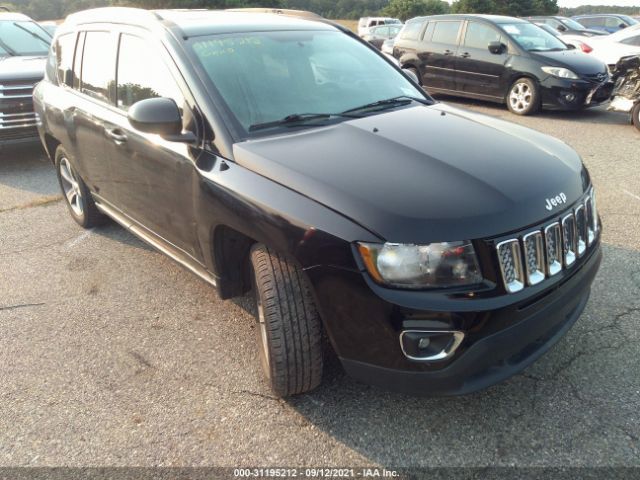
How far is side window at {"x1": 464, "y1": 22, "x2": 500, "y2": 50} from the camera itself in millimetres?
9484

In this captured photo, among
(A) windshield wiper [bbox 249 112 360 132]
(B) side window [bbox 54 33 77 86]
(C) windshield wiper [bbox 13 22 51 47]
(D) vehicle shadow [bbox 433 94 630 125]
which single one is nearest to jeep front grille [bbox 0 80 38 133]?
(C) windshield wiper [bbox 13 22 51 47]

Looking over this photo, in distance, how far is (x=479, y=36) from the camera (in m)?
9.66

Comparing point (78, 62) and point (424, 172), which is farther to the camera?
point (78, 62)

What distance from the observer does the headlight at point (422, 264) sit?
202cm

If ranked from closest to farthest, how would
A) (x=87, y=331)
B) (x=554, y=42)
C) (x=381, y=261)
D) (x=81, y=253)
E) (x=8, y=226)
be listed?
(x=381, y=261), (x=87, y=331), (x=81, y=253), (x=8, y=226), (x=554, y=42)

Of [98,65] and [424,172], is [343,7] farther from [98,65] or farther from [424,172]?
[424,172]

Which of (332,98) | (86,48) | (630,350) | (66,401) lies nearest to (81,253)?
(86,48)

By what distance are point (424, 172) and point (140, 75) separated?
1969 millimetres

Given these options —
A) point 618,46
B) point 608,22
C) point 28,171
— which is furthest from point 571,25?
point 28,171

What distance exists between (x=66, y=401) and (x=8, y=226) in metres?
3.15

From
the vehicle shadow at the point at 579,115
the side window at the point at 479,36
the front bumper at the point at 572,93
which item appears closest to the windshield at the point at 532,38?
the side window at the point at 479,36

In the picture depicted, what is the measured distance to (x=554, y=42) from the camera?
9430 millimetres

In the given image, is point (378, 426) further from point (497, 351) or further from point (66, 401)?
point (66, 401)

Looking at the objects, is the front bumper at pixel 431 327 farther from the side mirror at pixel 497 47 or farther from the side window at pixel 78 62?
the side mirror at pixel 497 47
